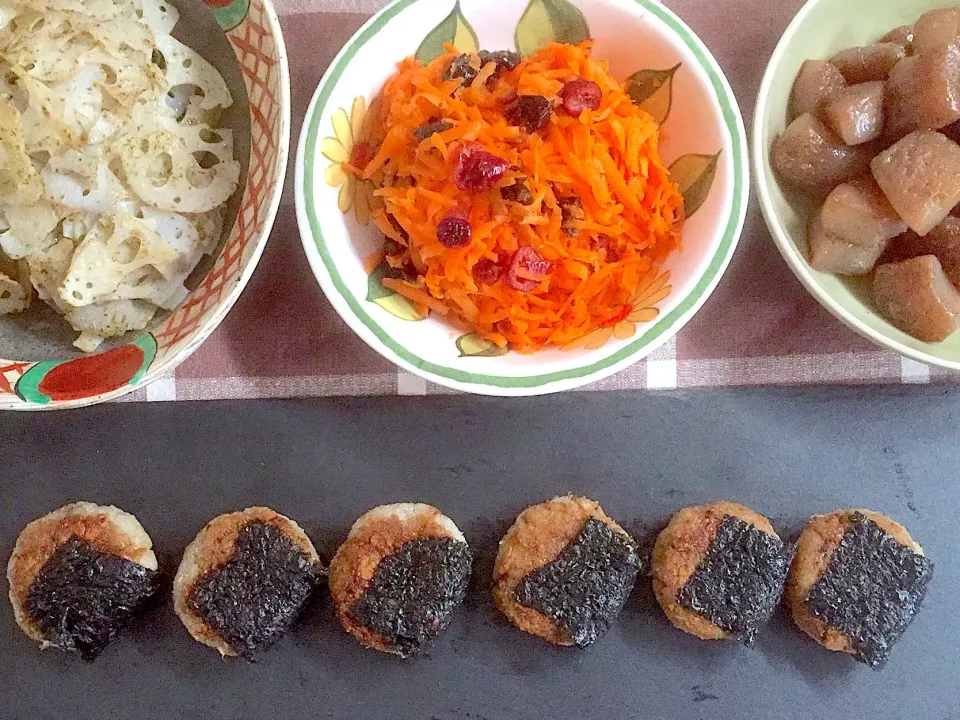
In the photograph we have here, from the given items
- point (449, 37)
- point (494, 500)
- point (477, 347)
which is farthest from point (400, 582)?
point (449, 37)

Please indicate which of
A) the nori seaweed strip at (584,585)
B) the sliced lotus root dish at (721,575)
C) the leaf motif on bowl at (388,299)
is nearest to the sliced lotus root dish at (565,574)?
A: the nori seaweed strip at (584,585)

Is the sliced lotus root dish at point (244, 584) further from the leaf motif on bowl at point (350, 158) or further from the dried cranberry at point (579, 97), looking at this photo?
the dried cranberry at point (579, 97)

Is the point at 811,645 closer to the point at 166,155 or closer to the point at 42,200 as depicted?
the point at 166,155

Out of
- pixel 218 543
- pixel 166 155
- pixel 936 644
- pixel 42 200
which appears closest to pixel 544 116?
pixel 166 155

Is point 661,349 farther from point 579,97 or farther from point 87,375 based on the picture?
point 87,375

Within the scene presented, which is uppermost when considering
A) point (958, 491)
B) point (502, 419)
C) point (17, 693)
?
point (502, 419)

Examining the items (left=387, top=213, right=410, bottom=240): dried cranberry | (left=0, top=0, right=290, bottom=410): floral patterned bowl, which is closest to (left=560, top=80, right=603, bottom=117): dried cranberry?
(left=387, top=213, right=410, bottom=240): dried cranberry

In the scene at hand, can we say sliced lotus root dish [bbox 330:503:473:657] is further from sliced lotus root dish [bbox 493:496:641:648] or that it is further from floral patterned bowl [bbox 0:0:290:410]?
floral patterned bowl [bbox 0:0:290:410]
